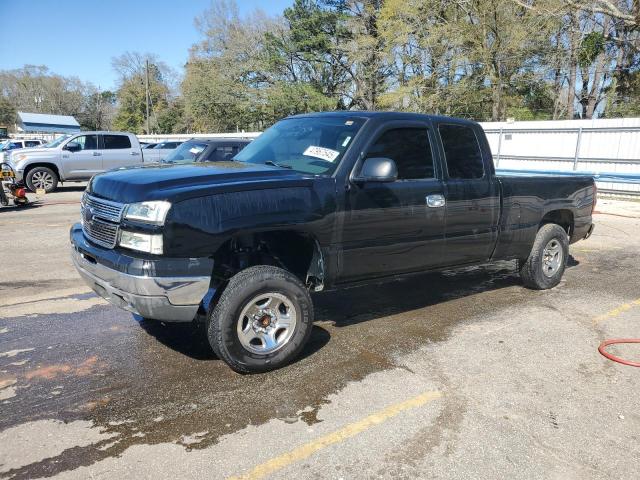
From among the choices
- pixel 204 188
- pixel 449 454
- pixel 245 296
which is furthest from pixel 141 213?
pixel 449 454

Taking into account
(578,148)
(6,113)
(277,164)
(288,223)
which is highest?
(6,113)

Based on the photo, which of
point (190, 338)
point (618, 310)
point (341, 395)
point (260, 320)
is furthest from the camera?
point (618, 310)

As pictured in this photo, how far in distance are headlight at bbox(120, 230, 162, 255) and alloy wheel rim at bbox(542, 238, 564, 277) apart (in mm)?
4716

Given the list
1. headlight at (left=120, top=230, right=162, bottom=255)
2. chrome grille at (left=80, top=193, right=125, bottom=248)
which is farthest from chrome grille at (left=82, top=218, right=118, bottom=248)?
headlight at (left=120, top=230, right=162, bottom=255)

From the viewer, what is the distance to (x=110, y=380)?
368 cm

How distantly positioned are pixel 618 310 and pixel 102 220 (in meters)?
5.28

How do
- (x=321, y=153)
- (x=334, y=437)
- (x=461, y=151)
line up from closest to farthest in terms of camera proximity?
1. (x=334, y=437)
2. (x=321, y=153)
3. (x=461, y=151)

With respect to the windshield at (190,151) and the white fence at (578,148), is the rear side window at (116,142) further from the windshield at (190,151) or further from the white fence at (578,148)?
the white fence at (578,148)

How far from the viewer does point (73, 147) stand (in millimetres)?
16375

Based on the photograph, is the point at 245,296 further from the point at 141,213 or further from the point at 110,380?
the point at 110,380

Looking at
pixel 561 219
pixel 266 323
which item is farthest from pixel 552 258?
pixel 266 323

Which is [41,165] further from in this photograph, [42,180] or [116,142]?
[116,142]

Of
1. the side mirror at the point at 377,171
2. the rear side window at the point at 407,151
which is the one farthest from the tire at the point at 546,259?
the side mirror at the point at 377,171

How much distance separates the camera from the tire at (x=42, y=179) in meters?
15.9
